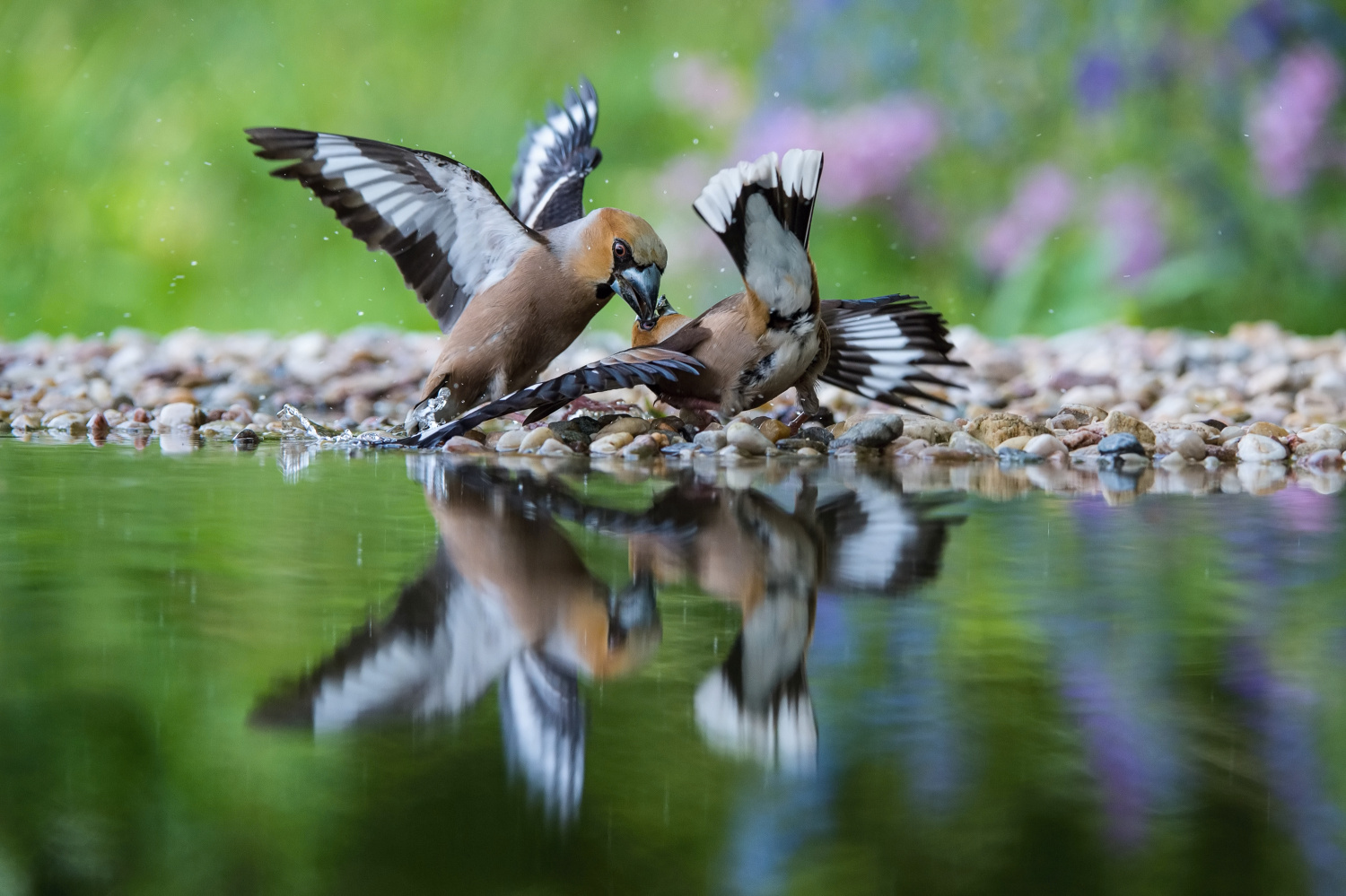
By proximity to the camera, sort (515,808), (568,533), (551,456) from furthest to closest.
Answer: (551,456) → (568,533) → (515,808)

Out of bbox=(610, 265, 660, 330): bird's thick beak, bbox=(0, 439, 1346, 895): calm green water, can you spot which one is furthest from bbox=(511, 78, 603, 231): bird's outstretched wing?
bbox=(0, 439, 1346, 895): calm green water

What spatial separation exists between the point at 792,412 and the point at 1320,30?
3.57 meters

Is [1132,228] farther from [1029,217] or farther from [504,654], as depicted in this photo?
[504,654]

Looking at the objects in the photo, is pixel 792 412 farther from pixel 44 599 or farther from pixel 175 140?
pixel 175 140

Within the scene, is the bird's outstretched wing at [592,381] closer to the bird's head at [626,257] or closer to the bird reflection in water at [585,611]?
the bird's head at [626,257]

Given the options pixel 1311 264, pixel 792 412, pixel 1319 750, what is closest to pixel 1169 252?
pixel 1311 264

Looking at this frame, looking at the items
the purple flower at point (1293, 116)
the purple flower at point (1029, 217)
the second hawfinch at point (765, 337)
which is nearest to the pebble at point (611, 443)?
the second hawfinch at point (765, 337)

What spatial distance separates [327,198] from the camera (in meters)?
2.83

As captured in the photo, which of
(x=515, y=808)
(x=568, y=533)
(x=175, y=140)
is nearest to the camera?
(x=515, y=808)

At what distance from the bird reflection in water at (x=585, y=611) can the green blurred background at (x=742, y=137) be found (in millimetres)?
3585

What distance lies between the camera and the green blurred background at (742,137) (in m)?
5.25

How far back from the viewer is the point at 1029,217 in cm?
538

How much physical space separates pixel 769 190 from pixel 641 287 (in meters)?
0.39

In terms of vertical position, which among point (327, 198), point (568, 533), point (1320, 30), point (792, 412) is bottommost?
point (568, 533)
